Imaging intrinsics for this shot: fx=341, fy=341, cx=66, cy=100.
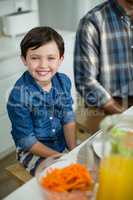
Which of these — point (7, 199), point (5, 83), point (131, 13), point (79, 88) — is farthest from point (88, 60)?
point (7, 199)

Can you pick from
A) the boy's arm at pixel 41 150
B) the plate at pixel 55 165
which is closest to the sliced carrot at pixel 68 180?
the plate at pixel 55 165

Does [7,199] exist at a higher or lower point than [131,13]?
lower

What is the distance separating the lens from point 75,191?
68cm

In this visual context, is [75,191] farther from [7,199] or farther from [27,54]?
[27,54]

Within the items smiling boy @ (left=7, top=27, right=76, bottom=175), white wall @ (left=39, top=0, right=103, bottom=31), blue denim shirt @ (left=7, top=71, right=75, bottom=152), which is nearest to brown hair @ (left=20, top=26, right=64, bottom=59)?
smiling boy @ (left=7, top=27, right=76, bottom=175)

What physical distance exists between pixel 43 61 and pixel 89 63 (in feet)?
1.47

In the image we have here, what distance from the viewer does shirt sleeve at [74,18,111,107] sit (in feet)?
5.22

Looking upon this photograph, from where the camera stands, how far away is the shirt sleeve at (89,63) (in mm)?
1592

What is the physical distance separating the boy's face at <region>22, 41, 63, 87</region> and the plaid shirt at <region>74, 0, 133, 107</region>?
0.39 meters

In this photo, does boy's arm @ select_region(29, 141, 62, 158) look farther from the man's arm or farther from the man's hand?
the man's hand

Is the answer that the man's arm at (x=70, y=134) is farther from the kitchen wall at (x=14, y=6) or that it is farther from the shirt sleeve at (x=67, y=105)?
the kitchen wall at (x=14, y=6)

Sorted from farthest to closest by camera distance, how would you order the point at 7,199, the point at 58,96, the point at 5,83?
the point at 5,83, the point at 58,96, the point at 7,199

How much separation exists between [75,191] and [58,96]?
0.69 m

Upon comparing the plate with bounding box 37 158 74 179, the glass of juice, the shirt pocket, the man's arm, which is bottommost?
the man's arm
